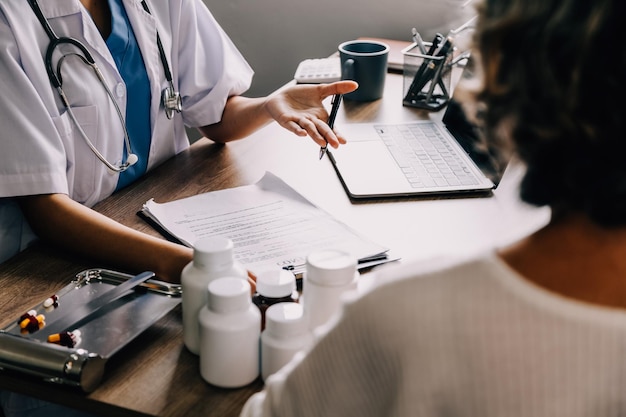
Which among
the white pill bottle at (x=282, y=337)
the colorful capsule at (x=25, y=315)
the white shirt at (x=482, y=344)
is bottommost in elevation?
the colorful capsule at (x=25, y=315)

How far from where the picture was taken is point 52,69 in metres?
1.14

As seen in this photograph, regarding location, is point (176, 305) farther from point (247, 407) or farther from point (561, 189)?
point (561, 189)

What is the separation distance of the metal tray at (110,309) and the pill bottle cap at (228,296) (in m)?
0.15

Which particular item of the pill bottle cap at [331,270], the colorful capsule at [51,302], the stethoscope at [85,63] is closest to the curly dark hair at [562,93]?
the pill bottle cap at [331,270]

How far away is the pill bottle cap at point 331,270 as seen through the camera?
0.78 meters

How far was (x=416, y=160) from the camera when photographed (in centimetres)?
135

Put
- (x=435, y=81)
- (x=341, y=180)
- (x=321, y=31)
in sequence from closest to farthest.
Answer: (x=341, y=180), (x=435, y=81), (x=321, y=31)

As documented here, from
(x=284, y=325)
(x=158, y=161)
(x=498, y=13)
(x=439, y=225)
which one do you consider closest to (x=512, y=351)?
(x=498, y=13)

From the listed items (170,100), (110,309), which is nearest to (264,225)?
(110,309)

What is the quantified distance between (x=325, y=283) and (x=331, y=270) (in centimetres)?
2

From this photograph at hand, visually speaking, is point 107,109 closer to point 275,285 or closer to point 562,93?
point 275,285

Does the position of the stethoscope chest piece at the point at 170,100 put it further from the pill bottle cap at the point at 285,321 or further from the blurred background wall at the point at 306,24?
the blurred background wall at the point at 306,24

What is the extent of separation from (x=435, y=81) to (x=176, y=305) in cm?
94

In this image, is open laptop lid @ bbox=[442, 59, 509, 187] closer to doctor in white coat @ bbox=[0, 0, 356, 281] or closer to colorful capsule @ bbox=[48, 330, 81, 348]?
doctor in white coat @ bbox=[0, 0, 356, 281]
